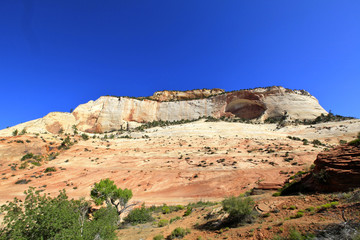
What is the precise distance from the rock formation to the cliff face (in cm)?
4120

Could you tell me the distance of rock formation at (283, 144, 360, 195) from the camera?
28.8ft

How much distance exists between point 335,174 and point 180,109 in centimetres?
5402

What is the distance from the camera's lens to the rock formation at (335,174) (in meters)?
8.79

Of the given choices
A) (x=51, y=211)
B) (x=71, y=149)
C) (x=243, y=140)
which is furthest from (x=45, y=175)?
(x=243, y=140)

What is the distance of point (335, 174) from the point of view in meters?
9.29

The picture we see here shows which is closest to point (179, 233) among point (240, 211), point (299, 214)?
point (240, 211)

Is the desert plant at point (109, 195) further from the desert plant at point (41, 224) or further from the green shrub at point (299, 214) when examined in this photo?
the green shrub at point (299, 214)

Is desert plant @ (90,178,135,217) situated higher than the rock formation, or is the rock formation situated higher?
the rock formation

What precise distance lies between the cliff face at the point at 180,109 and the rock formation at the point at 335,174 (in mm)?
41201

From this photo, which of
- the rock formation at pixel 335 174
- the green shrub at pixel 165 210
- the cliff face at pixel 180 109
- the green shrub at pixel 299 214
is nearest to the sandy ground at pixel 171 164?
the green shrub at pixel 165 210

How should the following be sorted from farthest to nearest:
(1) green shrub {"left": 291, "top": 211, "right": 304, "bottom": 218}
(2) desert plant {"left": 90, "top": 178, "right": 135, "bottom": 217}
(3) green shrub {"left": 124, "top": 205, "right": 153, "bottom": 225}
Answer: (2) desert plant {"left": 90, "top": 178, "right": 135, "bottom": 217}
(3) green shrub {"left": 124, "top": 205, "right": 153, "bottom": 225}
(1) green shrub {"left": 291, "top": 211, "right": 304, "bottom": 218}

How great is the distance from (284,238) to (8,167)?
31.7 m

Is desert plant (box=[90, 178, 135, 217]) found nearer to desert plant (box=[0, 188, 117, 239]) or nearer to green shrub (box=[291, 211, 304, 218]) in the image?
desert plant (box=[0, 188, 117, 239])

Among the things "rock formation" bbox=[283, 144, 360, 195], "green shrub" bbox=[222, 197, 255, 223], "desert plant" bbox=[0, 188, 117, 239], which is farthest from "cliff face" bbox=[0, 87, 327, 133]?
"desert plant" bbox=[0, 188, 117, 239]
